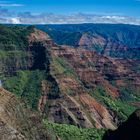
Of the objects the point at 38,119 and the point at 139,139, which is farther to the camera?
the point at 38,119

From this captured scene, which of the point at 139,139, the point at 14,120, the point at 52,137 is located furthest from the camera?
the point at 52,137

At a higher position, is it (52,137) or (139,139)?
(139,139)

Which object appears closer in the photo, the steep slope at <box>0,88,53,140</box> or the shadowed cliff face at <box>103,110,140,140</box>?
the shadowed cliff face at <box>103,110,140,140</box>

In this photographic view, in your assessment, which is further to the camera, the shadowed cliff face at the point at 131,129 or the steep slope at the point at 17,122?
the steep slope at the point at 17,122

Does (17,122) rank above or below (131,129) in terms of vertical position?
below

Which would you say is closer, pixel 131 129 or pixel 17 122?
pixel 131 129

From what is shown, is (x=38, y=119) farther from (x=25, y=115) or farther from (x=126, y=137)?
(x=126, y=137)

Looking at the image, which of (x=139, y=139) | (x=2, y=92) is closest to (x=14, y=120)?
(x=2, y=92)

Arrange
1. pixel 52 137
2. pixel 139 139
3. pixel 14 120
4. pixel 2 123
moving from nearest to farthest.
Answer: pixel 139 139 < pixel 2 123 < pixel 14 120 < pixel 52 137
